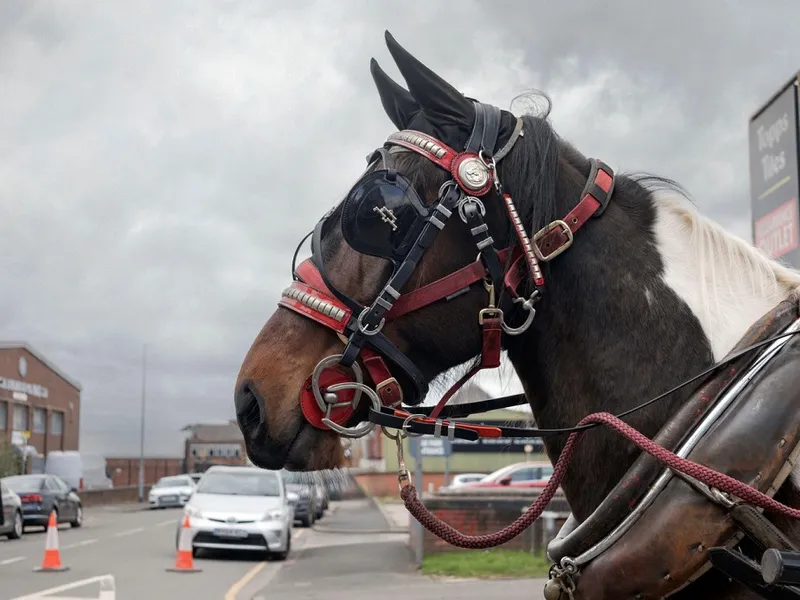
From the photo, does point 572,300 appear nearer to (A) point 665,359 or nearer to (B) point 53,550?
(A) point 665,359

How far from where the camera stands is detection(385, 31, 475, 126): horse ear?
2428 mm

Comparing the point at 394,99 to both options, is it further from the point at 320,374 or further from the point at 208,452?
the point at 208,452

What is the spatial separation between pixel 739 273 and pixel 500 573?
423 inches

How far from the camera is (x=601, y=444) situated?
2.26 m

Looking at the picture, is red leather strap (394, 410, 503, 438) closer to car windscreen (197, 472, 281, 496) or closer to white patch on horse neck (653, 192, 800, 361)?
white patch on horse neck (653, 192, 800, 361)

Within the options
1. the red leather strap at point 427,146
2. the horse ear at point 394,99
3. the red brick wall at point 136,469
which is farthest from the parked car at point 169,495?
the red leather strap at point 427,146

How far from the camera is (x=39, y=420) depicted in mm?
56438

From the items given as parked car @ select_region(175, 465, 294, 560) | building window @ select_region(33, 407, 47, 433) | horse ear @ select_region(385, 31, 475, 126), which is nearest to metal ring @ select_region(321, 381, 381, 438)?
horse ear @ select_region(385, 31, 475, 126)

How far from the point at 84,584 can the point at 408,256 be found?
1096 centimetres

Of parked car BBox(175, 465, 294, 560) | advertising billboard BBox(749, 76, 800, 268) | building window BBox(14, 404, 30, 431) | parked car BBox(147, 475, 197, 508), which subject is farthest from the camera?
building window BBox(14, 404, 30, 431)

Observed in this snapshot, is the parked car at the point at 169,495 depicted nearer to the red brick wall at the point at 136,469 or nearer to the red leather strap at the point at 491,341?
the red brick wall at the point at 136,469

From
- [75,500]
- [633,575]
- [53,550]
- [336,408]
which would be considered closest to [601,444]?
[633,575]

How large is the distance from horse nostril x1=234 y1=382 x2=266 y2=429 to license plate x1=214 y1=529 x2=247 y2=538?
1395 centimetres

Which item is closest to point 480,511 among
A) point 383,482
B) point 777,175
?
point 777,175
